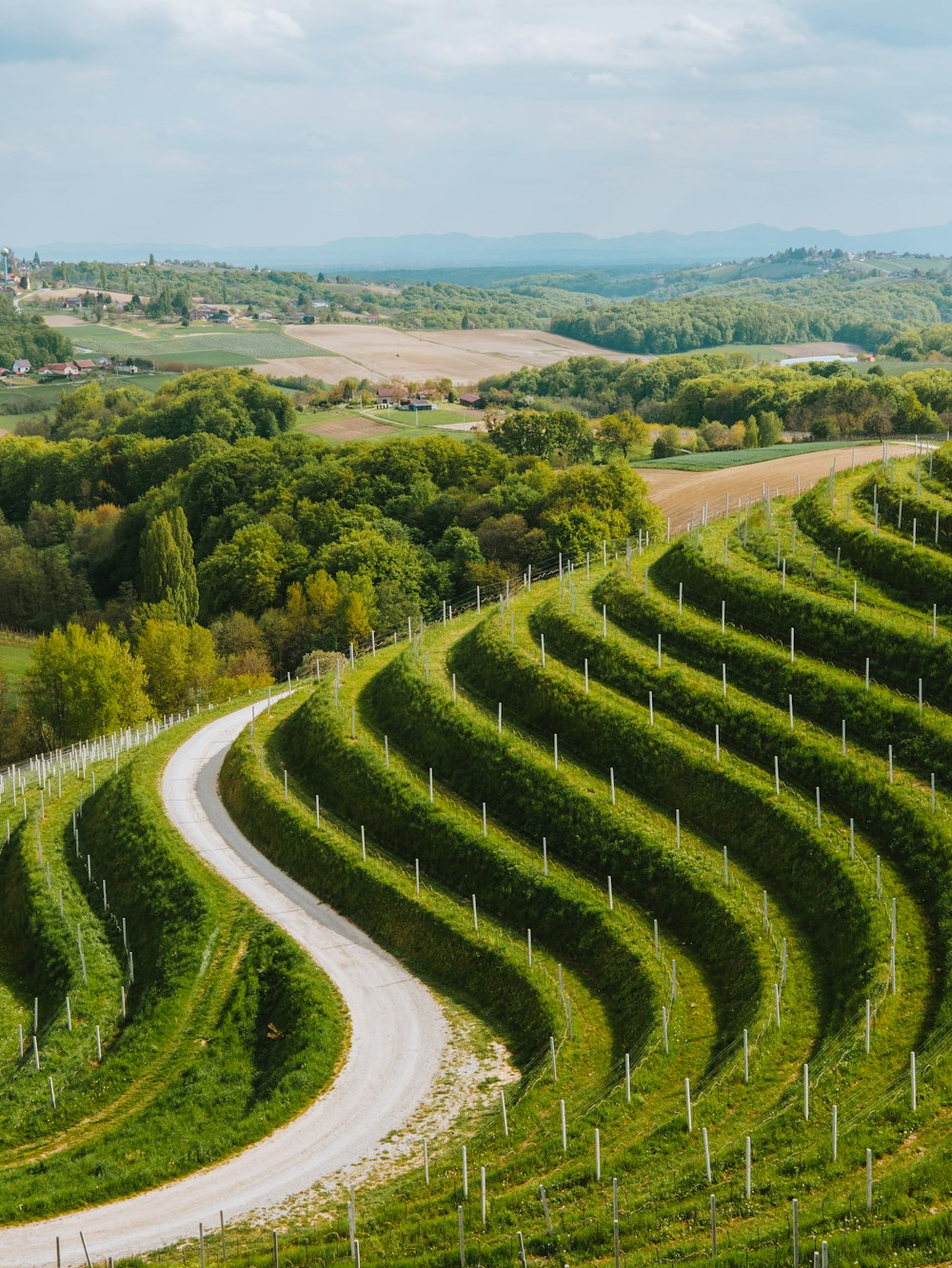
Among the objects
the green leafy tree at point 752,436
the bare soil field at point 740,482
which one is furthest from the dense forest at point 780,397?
the bare soil field at point 740,482

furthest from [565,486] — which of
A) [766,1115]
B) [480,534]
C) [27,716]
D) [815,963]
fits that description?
[766,1115]

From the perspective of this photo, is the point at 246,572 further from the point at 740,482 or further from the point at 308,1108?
the point at 308,1108

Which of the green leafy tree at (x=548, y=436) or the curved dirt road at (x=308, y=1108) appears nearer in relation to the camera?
the curved dirt road at (x=308, y=1108)

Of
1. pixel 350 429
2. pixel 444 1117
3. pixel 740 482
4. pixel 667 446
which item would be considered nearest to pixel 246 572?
pixel 740 482

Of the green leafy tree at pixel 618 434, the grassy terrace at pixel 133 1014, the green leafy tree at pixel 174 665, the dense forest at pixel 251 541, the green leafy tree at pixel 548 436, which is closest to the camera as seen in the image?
the grassy terrace at pixel 133 1014

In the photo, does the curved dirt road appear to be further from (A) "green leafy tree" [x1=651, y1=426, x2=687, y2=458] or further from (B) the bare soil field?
(A) "green leafy tree" [x1=651, y1=426, x2=687, y2=458]

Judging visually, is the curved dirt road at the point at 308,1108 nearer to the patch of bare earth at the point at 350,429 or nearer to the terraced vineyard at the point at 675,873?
the terraced vineyard at the point at 675,873

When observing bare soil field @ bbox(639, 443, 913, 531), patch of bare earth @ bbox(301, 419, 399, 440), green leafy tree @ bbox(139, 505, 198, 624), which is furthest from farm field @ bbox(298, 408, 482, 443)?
bare soil field @ bbox(639, 443, 913, 531)
